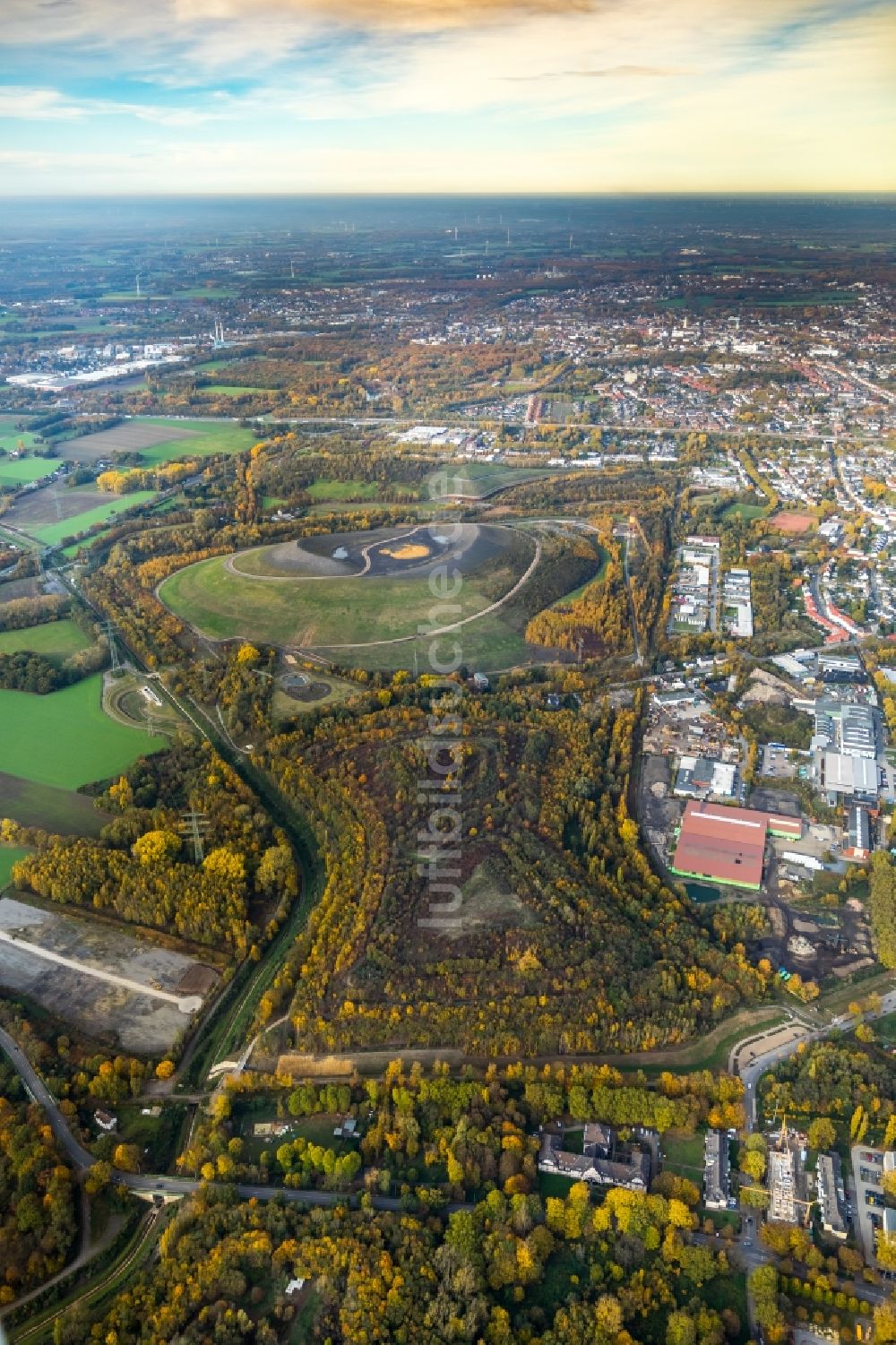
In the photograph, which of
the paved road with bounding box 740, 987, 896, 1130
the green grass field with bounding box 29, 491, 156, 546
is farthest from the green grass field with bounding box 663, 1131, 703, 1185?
the green grass field with bounding box 29, 491, 156, 546

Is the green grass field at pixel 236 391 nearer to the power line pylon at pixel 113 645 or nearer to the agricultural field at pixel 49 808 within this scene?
the power line pylon at pixel 113 645

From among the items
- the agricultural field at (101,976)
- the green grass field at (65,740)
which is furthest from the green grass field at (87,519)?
the agricultural field at (101,976)

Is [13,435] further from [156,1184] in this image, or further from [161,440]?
[156,1184]

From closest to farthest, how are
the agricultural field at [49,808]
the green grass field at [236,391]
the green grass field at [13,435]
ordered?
the agricultural field at [49,808]
the green grass field at [13,435]
the green grass field at [236,391]

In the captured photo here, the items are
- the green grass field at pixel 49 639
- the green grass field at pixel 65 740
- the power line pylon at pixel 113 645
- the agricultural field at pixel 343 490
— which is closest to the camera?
the green grass field at pixel 65 740

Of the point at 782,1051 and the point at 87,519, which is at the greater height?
the point at 87,519

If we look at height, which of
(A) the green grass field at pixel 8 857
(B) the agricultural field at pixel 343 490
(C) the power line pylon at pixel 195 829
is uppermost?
(B) the agricultural field at pixel 343 490

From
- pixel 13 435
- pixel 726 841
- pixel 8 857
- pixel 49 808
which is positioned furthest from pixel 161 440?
pixel 726 841
